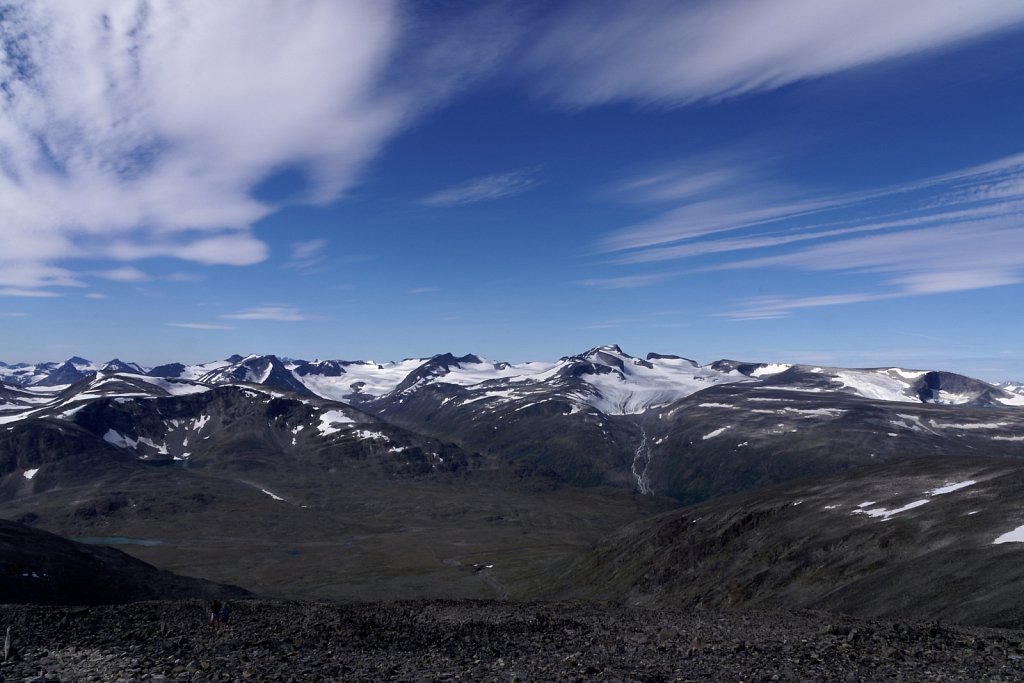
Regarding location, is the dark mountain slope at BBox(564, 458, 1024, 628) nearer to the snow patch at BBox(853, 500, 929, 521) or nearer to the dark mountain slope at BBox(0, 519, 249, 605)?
the snow patch at BBox(853, 500, 929, 521)

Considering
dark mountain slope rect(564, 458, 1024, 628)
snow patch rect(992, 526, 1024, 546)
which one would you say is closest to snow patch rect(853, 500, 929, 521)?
dark mountain slope rect(564, 458, 1024, 628)

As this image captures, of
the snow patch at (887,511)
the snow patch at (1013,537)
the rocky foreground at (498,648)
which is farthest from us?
the snow patch at (887,511)

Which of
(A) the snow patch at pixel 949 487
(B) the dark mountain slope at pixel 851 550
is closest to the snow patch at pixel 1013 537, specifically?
(B) the dark mountain slope at pixel 851 550

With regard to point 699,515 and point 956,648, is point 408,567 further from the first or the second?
point 956,648

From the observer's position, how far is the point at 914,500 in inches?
2825

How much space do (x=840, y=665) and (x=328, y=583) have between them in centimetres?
12300

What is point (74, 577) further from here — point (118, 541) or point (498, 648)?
point (118, 541)

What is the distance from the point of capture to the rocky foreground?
2275 cm

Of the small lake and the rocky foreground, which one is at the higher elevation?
the rocky foreground

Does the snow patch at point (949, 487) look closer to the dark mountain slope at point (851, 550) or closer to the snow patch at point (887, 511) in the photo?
the dark mountain slope at point (851, 550)

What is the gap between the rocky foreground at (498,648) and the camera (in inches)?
896

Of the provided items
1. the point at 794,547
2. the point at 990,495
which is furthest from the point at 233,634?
the point at 990,495

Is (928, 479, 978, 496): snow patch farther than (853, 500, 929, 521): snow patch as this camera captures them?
Yes

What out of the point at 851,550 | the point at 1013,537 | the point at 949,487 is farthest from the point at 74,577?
the point at 949,487
